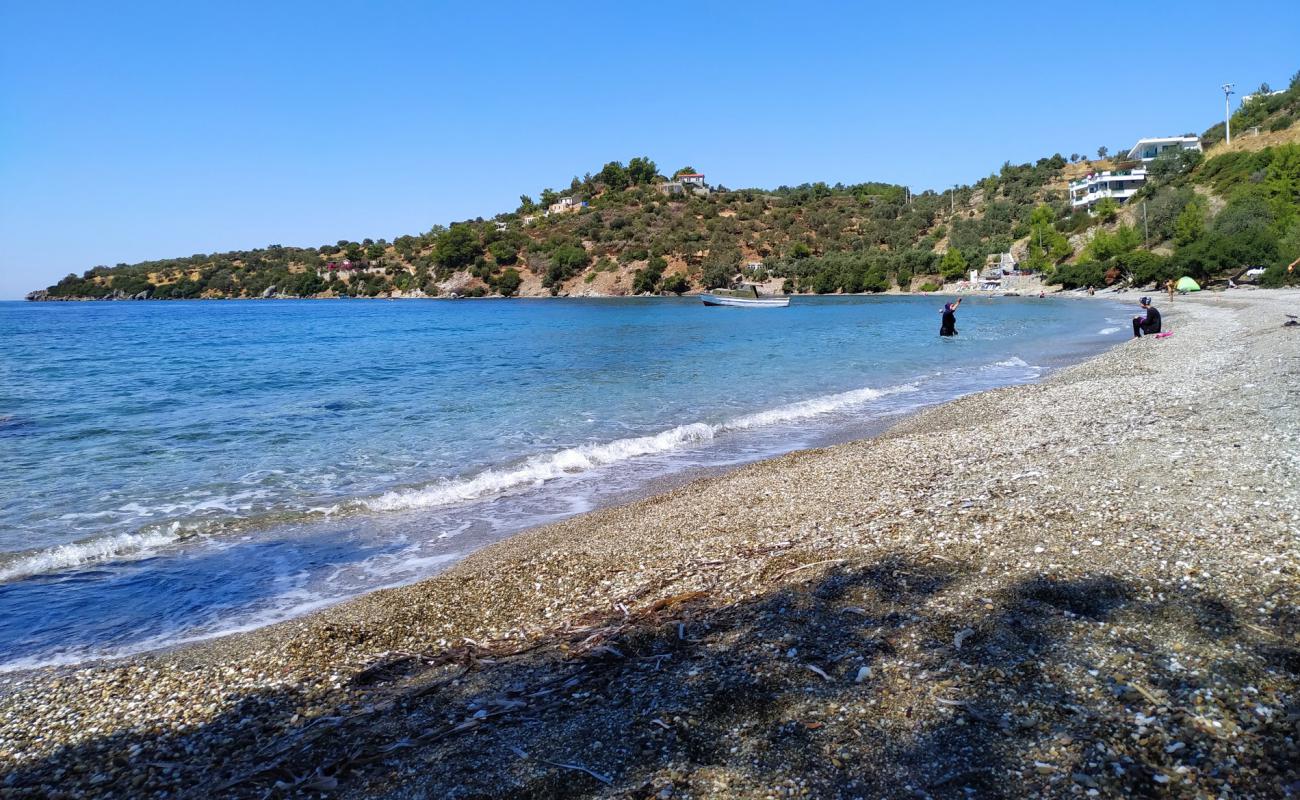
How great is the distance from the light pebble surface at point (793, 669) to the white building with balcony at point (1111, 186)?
377 feet

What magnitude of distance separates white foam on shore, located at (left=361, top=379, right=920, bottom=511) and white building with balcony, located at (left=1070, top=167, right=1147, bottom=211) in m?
106

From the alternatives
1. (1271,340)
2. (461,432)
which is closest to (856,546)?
(461,432)

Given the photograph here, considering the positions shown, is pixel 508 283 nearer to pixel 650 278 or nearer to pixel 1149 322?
pixel 650 278

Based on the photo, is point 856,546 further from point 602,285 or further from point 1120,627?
point 602,285

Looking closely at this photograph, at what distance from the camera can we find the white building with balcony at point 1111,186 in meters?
105

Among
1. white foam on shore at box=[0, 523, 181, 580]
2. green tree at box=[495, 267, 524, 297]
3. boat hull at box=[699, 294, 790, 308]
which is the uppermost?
green tree at box=[495, 267, 524, 297]

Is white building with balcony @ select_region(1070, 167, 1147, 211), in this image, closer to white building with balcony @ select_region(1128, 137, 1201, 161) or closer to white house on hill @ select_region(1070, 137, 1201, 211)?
white house on hill @ select_region(1070, 137, 1201, 211)

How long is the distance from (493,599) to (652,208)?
14840 centimetres

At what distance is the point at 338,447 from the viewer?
53.9ft

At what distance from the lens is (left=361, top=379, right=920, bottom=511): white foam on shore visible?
1227 cm

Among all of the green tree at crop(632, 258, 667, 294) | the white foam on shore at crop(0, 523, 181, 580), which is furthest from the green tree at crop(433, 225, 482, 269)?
the white foam on shore at crop(0, 523, 181, 580)

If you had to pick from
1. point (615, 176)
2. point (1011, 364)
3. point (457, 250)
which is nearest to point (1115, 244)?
point (1011, 364)

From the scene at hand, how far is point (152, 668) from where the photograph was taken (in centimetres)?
626

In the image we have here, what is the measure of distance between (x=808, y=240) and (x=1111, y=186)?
45441 mm
